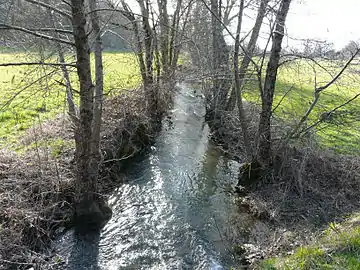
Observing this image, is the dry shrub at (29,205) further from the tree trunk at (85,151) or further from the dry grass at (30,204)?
the tree trunk at (85,151)

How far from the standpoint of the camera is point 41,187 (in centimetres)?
746

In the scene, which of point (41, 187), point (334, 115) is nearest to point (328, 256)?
point (334, 115)

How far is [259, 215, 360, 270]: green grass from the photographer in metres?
4.97

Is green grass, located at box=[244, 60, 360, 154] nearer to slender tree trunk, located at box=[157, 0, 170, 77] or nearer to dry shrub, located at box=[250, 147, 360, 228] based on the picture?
dry shrub, located at box=[250, 147, 360, 228]

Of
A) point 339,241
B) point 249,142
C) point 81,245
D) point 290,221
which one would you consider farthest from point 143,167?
point 339,241

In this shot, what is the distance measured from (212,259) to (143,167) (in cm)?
488

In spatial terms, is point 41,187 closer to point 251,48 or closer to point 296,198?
point 296,198

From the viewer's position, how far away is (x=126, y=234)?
7.52m

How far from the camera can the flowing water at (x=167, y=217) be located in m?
6.74

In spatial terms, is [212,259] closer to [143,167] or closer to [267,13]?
[143,167]

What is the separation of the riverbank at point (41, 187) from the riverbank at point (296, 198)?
155 inches

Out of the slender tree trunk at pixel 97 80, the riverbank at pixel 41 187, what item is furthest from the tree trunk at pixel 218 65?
the slender tree trunk at pixel 97 80

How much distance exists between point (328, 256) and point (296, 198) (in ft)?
12.2

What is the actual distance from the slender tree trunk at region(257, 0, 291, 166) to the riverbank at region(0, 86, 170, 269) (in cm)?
431
